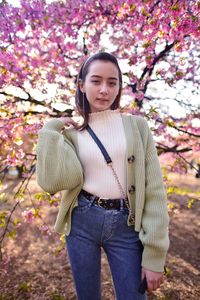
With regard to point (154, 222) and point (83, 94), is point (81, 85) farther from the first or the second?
point (154, 222)

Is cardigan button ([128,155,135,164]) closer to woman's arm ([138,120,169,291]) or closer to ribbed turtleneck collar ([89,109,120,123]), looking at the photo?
woman's arm ([138,120,169,291])

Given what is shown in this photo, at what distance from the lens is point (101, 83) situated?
1.80 meters

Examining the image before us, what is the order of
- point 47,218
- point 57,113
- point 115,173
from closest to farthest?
1. point 115,173
2. point 57,113
3. point 47,218

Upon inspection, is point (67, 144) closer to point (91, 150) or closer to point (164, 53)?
point (91, 150)

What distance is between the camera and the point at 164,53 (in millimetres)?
3719

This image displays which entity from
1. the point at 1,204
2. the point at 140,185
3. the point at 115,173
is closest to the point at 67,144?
the point at 115,173

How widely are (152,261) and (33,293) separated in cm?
277

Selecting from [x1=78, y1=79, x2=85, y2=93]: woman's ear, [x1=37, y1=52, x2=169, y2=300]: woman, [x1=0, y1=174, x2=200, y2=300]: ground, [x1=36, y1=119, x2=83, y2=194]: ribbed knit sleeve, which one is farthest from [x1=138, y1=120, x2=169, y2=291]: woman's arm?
[x1=0, y1=174, x2=200, y2=300]: ground

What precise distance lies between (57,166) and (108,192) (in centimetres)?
31

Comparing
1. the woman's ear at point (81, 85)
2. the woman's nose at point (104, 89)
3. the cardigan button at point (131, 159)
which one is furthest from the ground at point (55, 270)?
the woman's nose at point (104, 89)

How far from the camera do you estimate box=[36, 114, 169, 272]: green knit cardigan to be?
1.63 meters

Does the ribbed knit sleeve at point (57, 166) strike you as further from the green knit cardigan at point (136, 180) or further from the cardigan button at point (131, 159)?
the cardigan button at point (131, 159)

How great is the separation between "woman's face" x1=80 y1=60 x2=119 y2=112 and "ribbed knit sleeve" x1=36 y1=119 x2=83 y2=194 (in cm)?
31

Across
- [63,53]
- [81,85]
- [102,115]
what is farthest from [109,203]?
[63,53]
